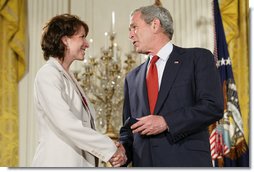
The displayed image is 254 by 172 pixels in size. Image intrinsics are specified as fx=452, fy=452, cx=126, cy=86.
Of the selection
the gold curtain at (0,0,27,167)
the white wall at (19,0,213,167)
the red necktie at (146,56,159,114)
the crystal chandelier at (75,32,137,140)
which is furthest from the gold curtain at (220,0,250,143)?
the gold curtain at (0,0,27,167)

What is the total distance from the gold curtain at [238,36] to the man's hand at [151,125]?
196 cm

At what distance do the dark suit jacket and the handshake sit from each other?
0.22 ft

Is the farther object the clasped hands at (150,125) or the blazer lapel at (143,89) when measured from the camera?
Result: the blazer lapel at (143,89)

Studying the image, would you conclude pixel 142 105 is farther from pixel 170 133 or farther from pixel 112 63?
pixel 112 63

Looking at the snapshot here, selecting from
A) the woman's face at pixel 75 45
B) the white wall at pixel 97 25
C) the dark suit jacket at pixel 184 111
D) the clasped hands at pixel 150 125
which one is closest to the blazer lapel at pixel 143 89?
the dark suit jacket at pixel 184 111

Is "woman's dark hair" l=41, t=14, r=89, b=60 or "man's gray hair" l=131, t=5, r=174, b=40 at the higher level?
"man's gray hair" l=131, t=5, r=174, b=40

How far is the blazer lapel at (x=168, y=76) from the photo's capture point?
218cm

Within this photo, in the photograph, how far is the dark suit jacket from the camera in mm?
2086

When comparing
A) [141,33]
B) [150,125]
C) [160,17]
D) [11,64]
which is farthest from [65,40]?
[11,64]

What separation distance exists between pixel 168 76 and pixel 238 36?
78.3 inches

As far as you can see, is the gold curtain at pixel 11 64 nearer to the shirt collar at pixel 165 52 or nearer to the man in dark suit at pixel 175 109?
the man in dark suit at pixel 175 109

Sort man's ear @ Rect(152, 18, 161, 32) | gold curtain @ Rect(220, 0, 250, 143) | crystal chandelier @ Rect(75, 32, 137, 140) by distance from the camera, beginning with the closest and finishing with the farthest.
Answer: man's ear @ Rect(152, 18, 161, 32) < gold curtain @ Rect(220, 0, 250, 143) < crystal chandelier @ Rect(75, 32, 137, 140)

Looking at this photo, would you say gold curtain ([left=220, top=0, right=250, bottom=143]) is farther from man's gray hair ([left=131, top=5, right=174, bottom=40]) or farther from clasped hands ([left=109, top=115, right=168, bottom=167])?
clasped hands ([left=109, top=115, right=168, bottom=167])

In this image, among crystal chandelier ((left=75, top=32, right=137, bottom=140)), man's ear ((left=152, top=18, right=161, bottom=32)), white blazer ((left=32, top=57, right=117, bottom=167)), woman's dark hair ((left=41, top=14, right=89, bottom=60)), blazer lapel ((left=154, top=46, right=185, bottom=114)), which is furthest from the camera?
crystal chandelier ((left=75, top=32, right=137, bottom=140))
